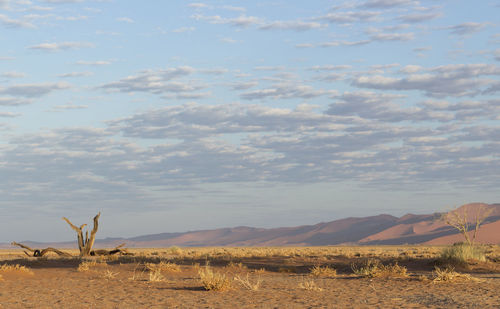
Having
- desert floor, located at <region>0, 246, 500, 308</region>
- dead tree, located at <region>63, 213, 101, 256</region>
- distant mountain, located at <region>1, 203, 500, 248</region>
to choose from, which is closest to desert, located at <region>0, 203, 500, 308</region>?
desert floor, located at <region>0, 246, 500, 308</region>

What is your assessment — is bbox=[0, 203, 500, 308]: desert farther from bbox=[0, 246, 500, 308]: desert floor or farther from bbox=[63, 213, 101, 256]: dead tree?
bbox=[63, 213, 101, 256]: dead tree

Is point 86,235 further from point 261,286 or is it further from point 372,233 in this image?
point 372,233

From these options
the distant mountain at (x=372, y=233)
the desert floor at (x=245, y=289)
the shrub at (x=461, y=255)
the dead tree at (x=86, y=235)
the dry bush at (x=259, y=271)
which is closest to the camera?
the desert floor at (x=245, y=289)

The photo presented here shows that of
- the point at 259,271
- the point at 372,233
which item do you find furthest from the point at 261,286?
the point at 372,233

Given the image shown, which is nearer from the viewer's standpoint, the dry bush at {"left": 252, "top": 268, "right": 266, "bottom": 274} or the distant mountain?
the dry bush at {"left": 252, "top": 268, "right": 266, "bottom": 274}

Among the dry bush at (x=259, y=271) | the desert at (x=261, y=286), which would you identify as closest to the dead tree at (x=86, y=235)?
the desert at (x=261, y=286)

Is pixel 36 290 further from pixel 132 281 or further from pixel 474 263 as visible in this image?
pixel 474 263

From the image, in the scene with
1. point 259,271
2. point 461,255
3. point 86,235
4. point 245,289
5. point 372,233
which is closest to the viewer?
point 245,289

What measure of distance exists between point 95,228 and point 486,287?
28203mm

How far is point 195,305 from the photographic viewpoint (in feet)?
50.0

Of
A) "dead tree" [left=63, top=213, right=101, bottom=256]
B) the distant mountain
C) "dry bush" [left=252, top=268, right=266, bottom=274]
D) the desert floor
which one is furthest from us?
the distant mountain

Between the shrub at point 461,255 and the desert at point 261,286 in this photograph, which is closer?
the desert at point 261,286

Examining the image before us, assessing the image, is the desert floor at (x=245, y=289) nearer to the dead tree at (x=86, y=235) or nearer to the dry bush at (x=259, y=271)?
the dry bush at (x=259, y=271)

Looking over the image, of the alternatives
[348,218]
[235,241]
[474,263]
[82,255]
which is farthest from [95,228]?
[348,218]
